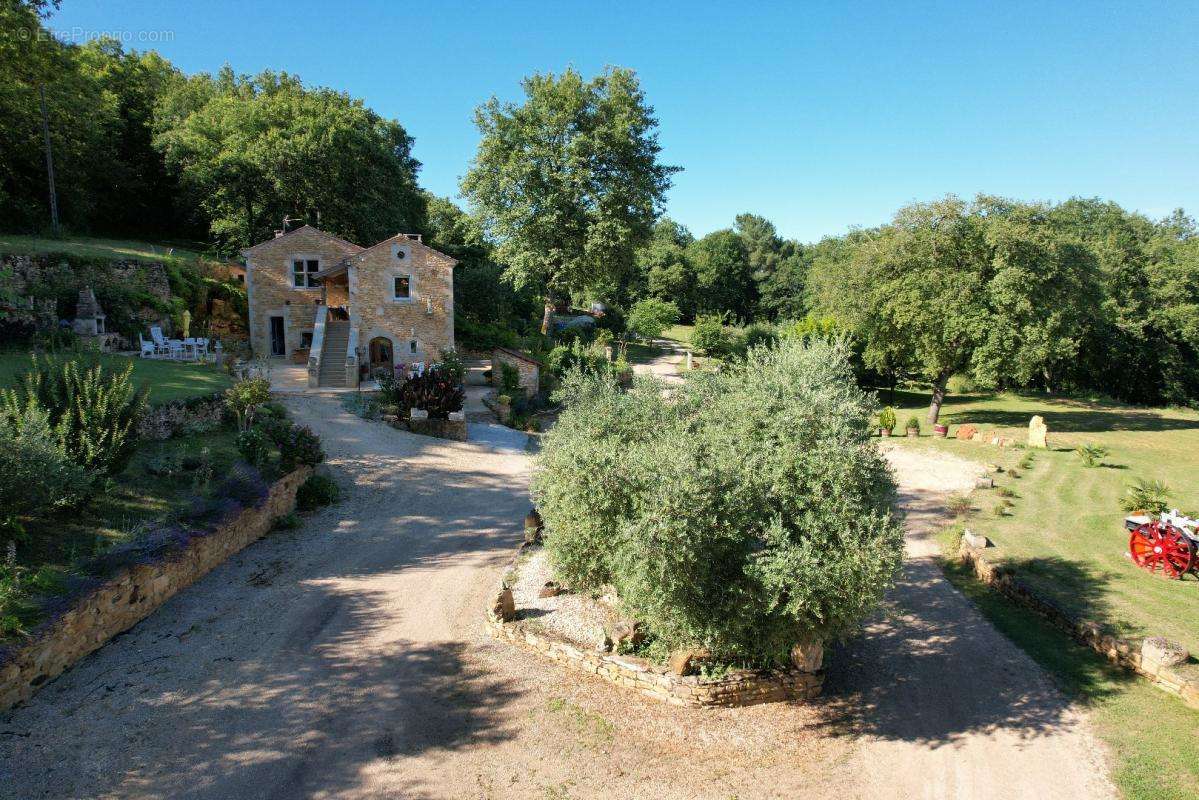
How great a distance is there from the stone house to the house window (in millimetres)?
43

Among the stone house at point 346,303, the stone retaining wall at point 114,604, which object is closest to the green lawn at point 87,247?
the stone house at point 346,303

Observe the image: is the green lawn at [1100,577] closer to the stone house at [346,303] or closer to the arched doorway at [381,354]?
the stone house at [346,303]

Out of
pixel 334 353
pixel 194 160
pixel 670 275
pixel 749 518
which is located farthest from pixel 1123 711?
pixel 670 275

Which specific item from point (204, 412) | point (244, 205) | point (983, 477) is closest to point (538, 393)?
point (204, 412)

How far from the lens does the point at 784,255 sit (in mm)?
73375

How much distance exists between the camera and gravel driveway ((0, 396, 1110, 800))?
689 centimetres

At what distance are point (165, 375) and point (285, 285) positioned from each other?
11118 millimetres

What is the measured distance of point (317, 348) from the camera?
24391 millimetres

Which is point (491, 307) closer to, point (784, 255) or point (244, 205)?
point (244, 205)

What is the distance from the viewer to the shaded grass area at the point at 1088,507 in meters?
11.1

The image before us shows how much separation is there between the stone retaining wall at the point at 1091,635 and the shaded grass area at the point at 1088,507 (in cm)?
29

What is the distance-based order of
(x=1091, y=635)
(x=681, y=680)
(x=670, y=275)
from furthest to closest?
(x=670, y=275) < (x=1091, y=635) < (x=681, y=680)

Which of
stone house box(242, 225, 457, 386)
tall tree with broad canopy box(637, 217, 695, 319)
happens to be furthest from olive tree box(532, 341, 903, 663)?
tall tree with broad canopy box(637, 217, 695, 319)

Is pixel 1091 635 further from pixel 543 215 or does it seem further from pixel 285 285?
pixel 285 285
